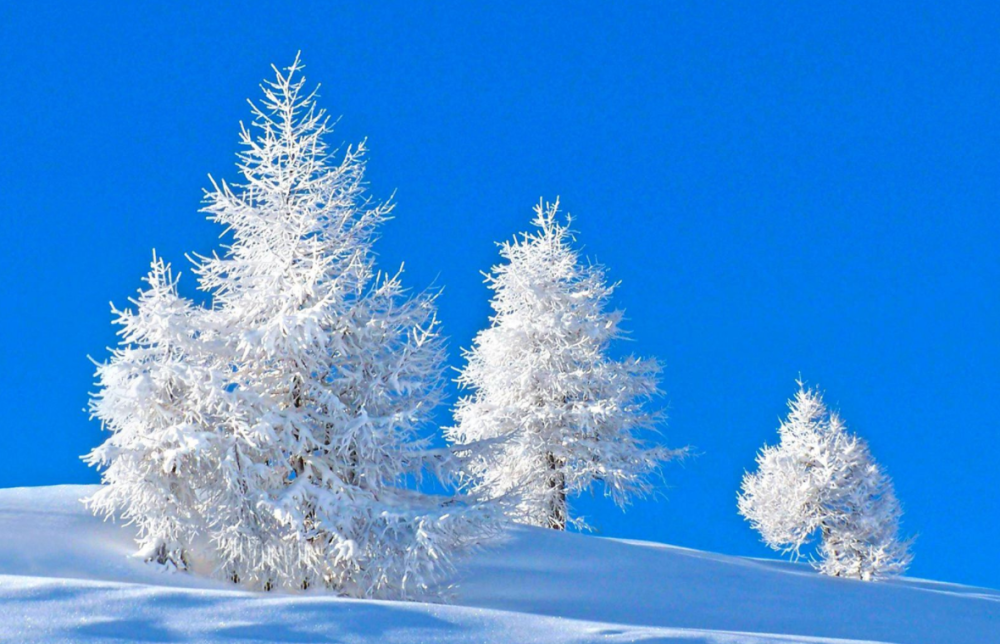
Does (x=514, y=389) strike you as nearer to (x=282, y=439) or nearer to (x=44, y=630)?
(x=282, y=439)

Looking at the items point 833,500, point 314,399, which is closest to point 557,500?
point 833,500

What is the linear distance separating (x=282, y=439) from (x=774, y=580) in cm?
1045

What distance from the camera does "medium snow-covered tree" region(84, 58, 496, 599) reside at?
11.8 meters

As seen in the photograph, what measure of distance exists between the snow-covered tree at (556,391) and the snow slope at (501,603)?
542cm

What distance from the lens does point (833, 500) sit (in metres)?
24.0

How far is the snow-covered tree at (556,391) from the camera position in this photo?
23.0m

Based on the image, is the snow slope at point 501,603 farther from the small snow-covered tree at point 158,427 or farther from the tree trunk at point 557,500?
the tree trunk at point 557,500

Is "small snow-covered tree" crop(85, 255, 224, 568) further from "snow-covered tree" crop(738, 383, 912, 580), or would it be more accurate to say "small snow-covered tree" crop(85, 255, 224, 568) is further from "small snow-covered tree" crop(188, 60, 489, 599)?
"snow-covered tree" crop(738, 383, 912, 580)

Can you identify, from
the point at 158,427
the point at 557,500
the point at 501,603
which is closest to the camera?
the point at 158,427

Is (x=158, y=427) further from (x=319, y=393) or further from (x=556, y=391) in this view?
(x=556, y=391)

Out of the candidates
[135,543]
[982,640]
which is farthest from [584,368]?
[135,543]

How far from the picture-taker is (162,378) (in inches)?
462

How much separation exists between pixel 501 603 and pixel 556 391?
11.0m

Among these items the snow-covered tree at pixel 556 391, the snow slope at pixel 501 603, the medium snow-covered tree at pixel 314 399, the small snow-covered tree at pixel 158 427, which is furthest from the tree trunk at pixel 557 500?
the small snow-covered tree at pixel 158 427
